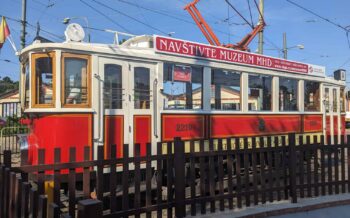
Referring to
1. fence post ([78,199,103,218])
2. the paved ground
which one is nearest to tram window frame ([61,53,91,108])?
the paved ground

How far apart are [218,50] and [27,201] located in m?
6.45

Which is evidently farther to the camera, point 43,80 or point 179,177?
point 43,80

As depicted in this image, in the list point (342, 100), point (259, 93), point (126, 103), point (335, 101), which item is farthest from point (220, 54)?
point (342, 100)

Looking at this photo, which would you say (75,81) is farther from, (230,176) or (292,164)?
(292,164)

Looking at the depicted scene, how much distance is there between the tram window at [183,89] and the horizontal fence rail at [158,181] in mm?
1831

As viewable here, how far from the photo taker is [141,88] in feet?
24.4

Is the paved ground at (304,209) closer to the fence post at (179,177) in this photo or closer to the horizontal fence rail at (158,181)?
the horizontal fence rail at (158,181)

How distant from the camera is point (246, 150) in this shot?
19.1 ft

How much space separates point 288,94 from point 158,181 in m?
6.92

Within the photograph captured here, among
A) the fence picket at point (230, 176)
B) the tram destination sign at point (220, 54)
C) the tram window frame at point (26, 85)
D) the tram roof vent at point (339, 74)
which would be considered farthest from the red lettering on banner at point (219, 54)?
the tram roof vent at point (339, 74)

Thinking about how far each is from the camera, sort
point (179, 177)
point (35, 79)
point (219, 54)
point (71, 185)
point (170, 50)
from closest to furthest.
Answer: point (71, 185) < point (179, 177) < point (35, 79) < point (170, 50) < point (219, 54)

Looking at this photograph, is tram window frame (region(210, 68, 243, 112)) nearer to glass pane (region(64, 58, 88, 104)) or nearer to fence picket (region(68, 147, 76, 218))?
Result: glass pane (region(64, 58, 88, 104))

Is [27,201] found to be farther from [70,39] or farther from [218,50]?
[218,50]

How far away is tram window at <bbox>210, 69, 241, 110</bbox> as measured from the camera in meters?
8.74
